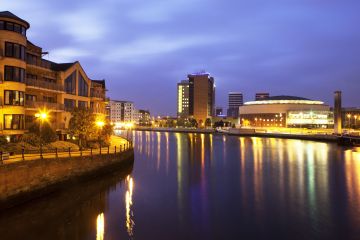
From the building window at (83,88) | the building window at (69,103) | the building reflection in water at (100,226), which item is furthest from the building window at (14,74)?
the building reflection in water at (100,226)

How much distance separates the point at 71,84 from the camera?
53.8 m

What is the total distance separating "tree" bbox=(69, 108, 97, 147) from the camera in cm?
4106

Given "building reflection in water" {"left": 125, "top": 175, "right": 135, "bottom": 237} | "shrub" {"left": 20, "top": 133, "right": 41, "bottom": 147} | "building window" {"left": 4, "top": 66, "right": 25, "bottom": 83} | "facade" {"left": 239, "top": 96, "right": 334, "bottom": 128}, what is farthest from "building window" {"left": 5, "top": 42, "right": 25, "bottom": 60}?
"facade" {"left": 239, "top": 96, "right": 334, "bottom": 128}

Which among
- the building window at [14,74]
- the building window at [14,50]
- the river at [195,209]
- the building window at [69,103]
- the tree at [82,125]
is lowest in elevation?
the river at [195,209]

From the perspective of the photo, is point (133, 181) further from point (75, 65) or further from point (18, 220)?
point (75, 65)

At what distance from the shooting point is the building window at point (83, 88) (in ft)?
186

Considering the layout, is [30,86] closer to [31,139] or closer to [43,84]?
[43,84]

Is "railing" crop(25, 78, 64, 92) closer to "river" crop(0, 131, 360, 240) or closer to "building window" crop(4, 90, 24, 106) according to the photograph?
"building window" crop(4, 90, 24, 106)

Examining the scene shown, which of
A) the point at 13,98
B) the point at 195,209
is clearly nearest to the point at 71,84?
the point at 13,98

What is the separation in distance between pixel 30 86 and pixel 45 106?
3.52m

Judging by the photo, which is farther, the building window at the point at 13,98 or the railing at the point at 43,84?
the railing at the point at 43,84

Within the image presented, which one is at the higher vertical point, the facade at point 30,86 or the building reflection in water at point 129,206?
the facade at point 30,86

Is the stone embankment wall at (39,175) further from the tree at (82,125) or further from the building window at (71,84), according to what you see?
the building window at (71,84)

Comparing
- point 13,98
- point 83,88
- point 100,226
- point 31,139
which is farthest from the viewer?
point 83,88
